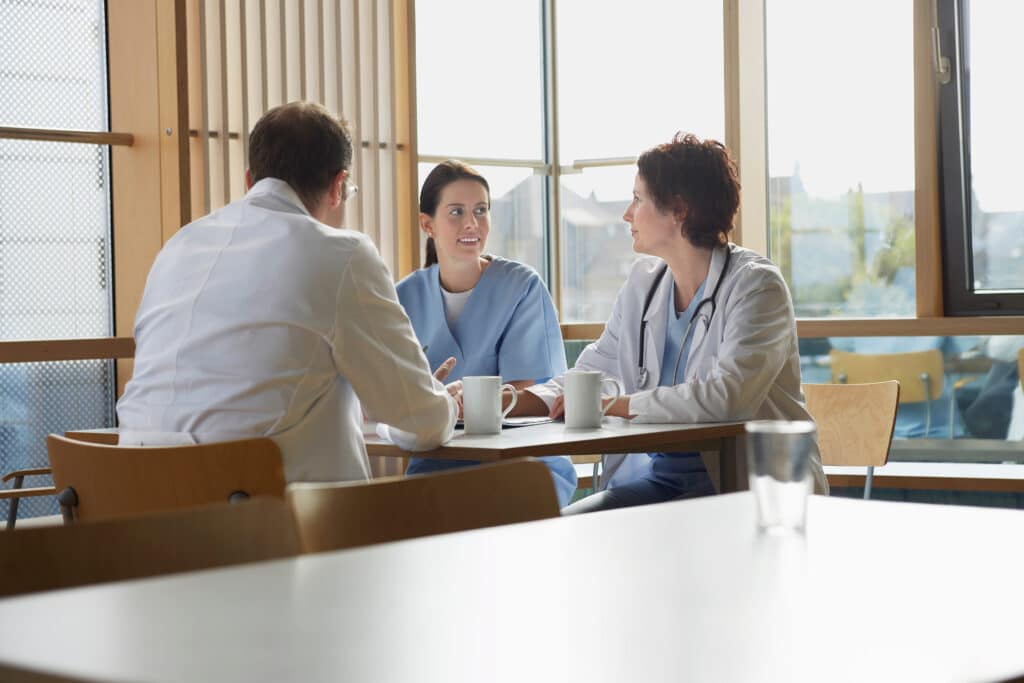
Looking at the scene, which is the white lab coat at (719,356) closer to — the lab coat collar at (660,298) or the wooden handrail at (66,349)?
the lab coat collar at (660,298)

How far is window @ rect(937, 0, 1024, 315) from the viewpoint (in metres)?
4.55

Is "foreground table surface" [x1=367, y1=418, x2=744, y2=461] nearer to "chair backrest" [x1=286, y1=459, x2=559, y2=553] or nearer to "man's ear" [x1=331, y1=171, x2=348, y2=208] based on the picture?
"man's ear" [x1=331, y1=171, x2=348, y2=208]

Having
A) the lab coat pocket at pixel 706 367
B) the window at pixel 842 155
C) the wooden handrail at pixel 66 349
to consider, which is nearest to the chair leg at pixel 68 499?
the lab coat pocket at pixel 706 367

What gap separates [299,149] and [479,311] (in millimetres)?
1092

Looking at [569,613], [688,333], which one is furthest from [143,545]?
[688,333]

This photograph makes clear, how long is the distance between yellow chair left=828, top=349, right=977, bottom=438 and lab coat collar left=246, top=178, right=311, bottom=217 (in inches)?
112

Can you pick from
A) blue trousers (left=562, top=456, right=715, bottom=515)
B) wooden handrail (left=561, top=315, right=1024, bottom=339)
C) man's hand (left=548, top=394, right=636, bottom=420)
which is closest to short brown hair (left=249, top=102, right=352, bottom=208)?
man's hand (left=548, top=394, right=636, bottom=420)

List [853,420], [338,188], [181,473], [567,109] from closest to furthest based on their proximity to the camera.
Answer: [181,473] < [338,188] < [853,420] < [567,109]

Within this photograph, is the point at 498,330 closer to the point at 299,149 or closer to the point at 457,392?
the point at 457,392

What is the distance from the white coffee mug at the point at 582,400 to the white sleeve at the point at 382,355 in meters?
0.38

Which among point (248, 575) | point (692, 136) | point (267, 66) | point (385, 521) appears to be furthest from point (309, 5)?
point (248, 575)

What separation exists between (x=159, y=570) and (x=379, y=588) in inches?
11.6

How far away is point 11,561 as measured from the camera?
3.55 feet

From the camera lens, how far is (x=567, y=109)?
5.24 metres
